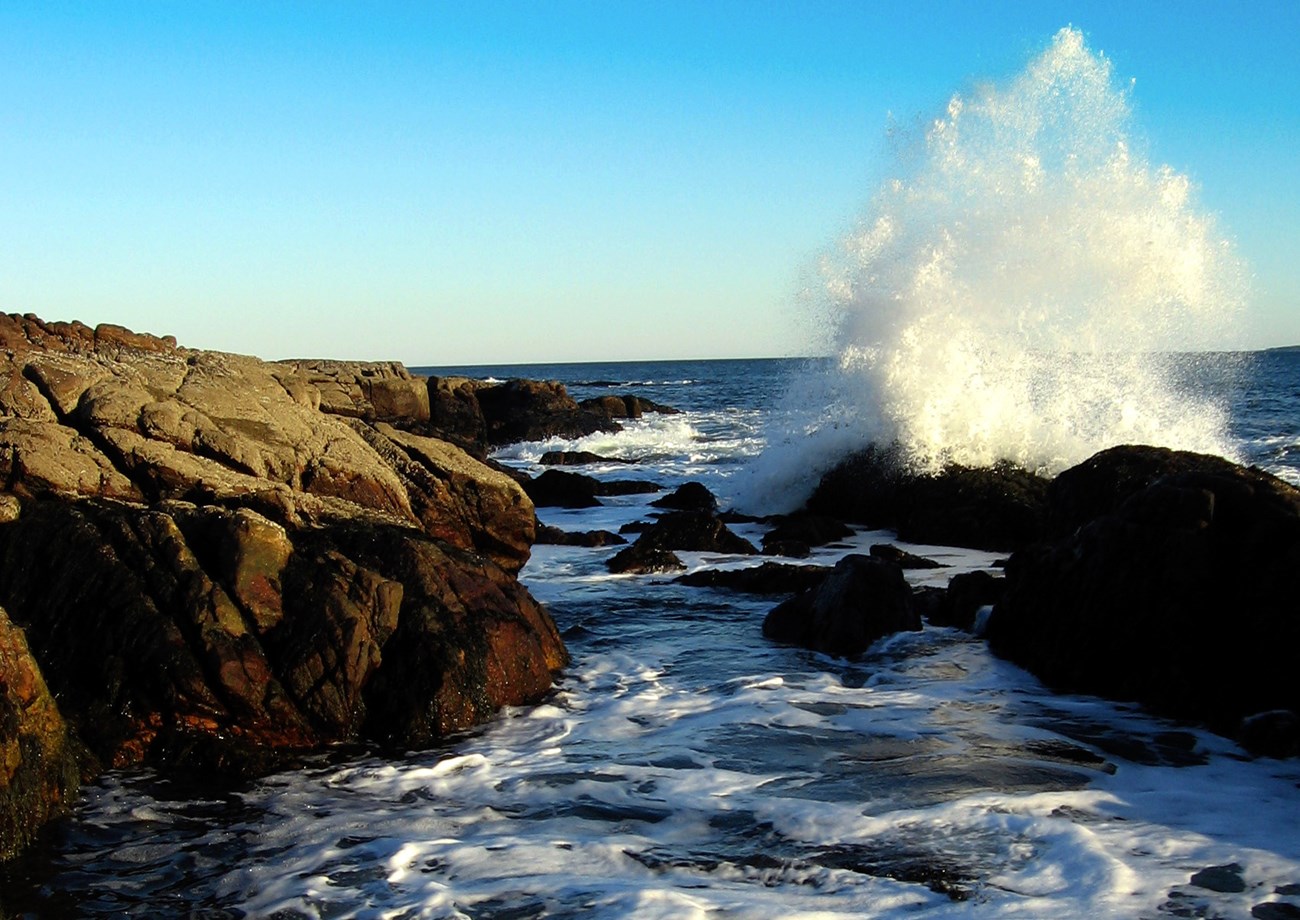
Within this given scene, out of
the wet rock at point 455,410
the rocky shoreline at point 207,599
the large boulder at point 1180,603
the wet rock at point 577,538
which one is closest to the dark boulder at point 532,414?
the wet rock at point 455,410

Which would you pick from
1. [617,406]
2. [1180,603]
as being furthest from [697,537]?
[617,406]

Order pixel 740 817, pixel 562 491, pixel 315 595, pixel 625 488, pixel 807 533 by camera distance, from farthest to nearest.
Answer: pixel 625 488, pixel 562 491, pixel 807 533, pixel 315 595, pixel 740 817

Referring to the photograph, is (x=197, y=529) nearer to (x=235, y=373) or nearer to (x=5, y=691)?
(x=5, y=691)

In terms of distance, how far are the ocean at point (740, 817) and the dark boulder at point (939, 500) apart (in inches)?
216

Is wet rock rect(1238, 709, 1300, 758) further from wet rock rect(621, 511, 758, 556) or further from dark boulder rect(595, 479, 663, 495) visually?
dark boulder rect(595, 479, 663, 495)

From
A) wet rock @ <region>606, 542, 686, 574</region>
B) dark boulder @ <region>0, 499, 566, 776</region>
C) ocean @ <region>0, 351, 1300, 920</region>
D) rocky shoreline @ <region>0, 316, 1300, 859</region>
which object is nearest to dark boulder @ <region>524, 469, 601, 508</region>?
wet rock @ <region>606, 542, 686, 574</region>

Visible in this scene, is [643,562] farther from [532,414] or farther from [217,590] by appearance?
[532,414]

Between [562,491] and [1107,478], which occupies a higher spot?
[1107,478]

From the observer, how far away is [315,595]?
6.64 meters

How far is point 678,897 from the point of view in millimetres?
4371

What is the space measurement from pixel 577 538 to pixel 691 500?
3.67 meters

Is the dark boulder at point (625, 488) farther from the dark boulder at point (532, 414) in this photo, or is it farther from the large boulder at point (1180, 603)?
the dark boulder at point (532, 414)

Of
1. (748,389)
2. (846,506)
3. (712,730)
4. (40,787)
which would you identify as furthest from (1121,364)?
(748,389)

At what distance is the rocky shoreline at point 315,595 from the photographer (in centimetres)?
608
